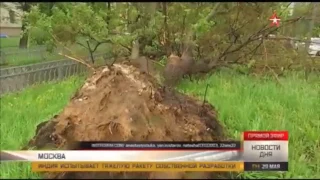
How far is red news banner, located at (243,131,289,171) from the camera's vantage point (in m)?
2.14

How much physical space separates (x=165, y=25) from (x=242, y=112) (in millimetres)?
920

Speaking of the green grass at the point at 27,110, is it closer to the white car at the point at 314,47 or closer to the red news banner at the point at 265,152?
the red news banner at the point at 265,152

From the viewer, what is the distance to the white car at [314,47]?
3.68 m

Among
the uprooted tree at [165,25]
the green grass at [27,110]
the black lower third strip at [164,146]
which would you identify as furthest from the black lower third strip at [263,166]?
the green grass at [27,110]

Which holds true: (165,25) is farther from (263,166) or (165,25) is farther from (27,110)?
(263,166)

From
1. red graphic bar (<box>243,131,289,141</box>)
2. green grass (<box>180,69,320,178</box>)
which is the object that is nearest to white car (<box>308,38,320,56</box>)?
green grass (<box>180,69,320,178</box>)

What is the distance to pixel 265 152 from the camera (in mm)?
2129

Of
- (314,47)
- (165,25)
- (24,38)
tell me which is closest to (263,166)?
(165,25)

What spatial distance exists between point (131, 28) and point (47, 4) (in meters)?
0.70

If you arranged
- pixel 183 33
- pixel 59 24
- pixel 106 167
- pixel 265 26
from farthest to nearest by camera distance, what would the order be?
pixel 265 26 < pixel 183 33 < pixel 59 24 < pixel 106 167

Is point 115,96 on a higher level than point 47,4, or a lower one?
lower

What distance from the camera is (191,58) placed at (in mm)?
4074

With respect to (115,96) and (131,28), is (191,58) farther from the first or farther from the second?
(115,96)

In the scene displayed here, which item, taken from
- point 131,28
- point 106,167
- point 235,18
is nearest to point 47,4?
point 131,28
